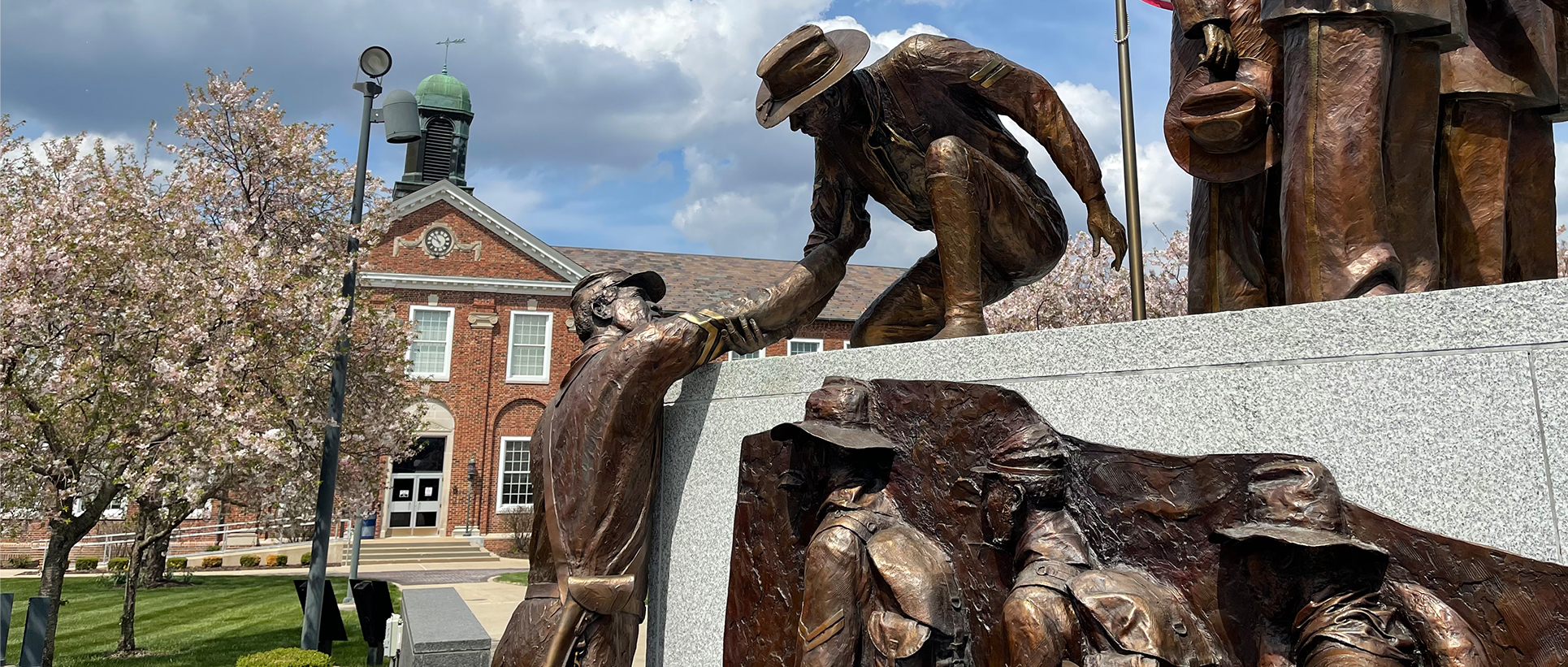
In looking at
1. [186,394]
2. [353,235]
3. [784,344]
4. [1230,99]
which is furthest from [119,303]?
[784,344]

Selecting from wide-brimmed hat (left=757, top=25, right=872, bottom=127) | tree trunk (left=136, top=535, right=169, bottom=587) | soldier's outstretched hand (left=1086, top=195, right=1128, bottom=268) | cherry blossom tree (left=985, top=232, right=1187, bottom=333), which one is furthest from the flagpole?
tree trunk (left=136, top=535, right=169, bottom=587)

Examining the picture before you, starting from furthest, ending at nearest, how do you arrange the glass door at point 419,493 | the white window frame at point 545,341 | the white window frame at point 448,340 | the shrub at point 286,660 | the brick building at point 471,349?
1. the white window frame at point 545,341
2. the glass door at point 419,493
3. the white window frame at point 448,340
4. the brick building at point 471,349
5. the shrub at point 286,660

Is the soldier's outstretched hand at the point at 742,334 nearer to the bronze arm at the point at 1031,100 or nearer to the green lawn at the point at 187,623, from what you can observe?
the bronze arm at the point at 1031,100

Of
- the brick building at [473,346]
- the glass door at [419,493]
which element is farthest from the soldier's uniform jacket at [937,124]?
the glass door at [419,493]

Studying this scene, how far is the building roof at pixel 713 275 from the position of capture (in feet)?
99.0

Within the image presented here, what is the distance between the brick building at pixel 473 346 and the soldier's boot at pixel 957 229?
2489 cm

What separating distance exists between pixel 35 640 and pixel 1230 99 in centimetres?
1056

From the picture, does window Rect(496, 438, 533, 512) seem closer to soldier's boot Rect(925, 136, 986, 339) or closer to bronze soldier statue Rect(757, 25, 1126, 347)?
bronze soldier statue Rect(757, 25, 1126, 347)

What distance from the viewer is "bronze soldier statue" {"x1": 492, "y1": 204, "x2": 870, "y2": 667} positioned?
11.9 feet

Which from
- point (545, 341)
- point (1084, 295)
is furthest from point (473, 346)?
point (1084, 295)

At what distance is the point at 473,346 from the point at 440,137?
11724mm

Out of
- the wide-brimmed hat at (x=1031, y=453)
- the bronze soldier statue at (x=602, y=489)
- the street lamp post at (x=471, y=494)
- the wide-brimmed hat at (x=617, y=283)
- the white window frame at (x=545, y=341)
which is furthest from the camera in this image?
the white window frame at (x=545, y=341)

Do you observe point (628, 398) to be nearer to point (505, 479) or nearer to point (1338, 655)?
point (1338, 655)

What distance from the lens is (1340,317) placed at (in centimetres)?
230
